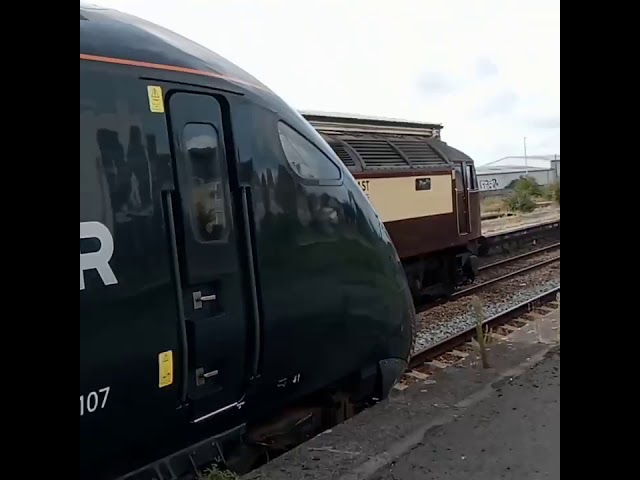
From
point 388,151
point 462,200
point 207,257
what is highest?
point 388,151

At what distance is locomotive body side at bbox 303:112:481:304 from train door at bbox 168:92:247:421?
20.1 feet

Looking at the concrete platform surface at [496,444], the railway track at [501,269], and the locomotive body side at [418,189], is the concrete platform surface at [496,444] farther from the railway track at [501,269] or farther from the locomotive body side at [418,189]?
the railway track at [501,269]

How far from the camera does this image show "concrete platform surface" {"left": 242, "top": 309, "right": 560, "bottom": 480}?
473 cm

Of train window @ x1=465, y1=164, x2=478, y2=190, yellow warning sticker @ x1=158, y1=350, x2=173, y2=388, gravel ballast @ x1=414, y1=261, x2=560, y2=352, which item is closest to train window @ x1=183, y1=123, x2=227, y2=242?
yellow warning sticker @ x1=158, y1=350, x2=173, y2=388

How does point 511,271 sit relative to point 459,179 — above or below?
below

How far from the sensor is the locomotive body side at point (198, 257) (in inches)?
122

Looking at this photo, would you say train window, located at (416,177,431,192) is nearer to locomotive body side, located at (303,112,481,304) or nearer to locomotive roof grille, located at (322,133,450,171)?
locomotive body side, located at (303,112,481,304)

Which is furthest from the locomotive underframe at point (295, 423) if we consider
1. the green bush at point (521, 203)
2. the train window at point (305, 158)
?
the green bush at point (521, 203)

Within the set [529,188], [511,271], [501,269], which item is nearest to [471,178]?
[511,271]

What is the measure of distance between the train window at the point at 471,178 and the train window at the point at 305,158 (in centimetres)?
873

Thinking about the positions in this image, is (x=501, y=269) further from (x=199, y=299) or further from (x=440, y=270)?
(x=199, y=299)

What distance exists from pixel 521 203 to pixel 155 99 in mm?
33591

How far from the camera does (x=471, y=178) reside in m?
13.2
